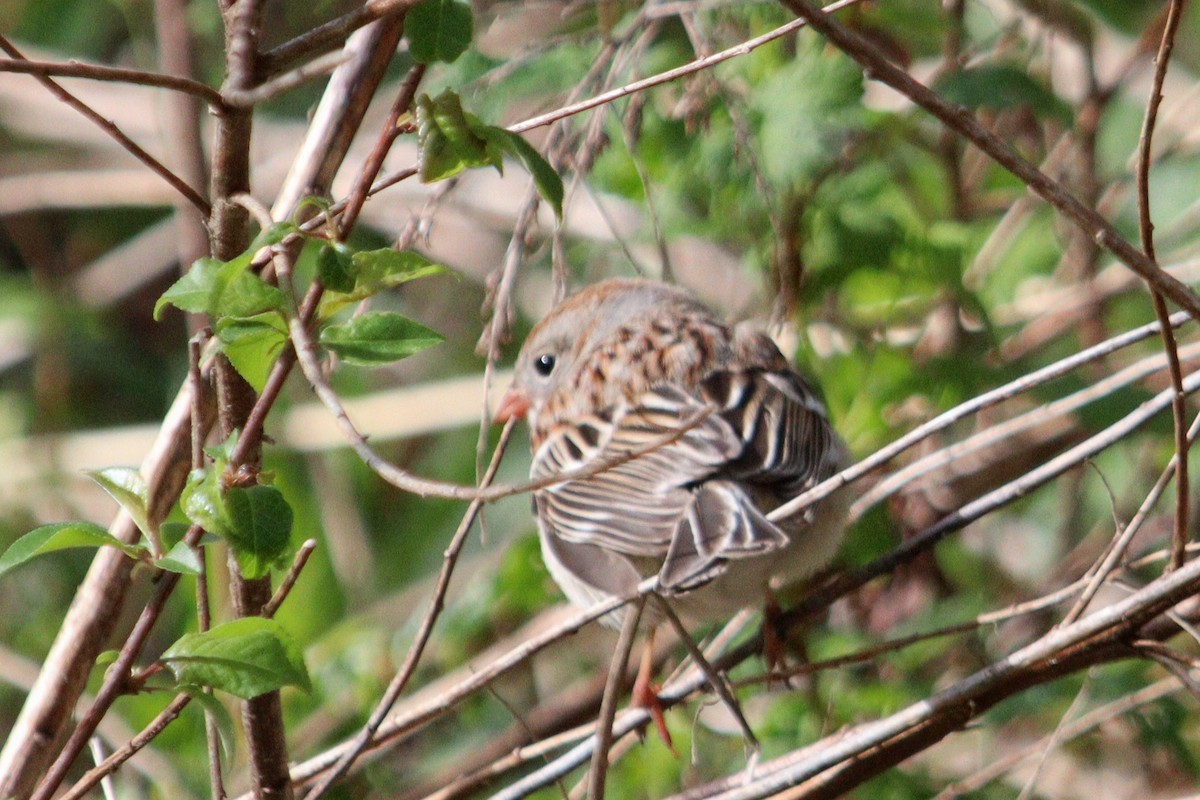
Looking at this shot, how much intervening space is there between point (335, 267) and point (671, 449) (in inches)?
54.8

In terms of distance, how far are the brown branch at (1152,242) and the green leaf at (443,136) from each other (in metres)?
0.80

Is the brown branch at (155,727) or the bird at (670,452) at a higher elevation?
the bird at (670,452)

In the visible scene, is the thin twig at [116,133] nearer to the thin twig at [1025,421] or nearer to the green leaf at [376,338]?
the green leaf at [376,338]

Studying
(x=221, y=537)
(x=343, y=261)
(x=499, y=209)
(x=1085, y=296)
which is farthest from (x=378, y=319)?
(x=499, y=209)

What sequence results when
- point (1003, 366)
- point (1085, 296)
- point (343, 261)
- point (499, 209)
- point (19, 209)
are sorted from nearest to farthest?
point (343, 261), point (1003, 366), point (1085, 296), point (499, 209), point (19, 209)

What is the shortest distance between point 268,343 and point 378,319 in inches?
5.1

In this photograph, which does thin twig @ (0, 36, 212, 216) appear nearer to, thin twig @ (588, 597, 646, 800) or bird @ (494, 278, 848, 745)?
thin twig @ (588, 597, 646, 800)

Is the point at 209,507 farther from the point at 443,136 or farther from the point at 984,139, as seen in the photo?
the point at 984,139

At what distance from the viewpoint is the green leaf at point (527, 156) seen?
5.42ft

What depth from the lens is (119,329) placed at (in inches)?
247

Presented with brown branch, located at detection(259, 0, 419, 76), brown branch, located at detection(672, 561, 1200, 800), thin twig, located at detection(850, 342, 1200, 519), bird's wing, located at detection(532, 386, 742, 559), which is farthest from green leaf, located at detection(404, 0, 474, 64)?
thin twig, located at detection(850, 342, 1200, 519)

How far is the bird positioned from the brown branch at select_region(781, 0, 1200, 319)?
80 centimetres

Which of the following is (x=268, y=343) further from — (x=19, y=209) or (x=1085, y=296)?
(x=19, y=209)

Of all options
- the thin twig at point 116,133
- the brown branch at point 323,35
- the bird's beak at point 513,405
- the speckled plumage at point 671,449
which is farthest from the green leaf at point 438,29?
the bird's beak at point 513,405
